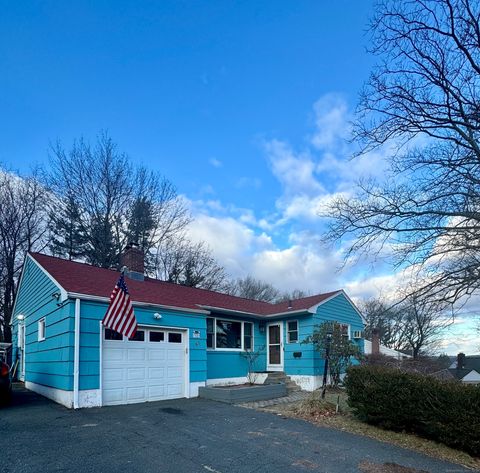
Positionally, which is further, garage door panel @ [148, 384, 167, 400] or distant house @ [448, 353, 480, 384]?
distant house @ [448, 353, 480, 384]

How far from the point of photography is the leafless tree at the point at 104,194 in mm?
24172

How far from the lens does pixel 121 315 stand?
987cm

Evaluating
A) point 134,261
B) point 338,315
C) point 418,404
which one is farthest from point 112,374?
point 338,315

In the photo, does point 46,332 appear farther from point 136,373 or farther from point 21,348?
point 21,348

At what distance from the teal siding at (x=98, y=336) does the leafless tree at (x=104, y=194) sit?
13551mm

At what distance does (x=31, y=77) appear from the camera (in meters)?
11.7

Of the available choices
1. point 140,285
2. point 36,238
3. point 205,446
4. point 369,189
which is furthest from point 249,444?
point 36,238

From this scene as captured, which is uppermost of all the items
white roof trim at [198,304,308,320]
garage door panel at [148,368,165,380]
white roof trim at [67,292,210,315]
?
white roof trim at [67,292,210,315]

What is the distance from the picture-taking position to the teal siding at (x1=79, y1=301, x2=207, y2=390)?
32.9 ft

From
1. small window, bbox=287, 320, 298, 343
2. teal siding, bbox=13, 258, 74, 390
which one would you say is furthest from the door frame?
small window, bbox=287, 320, 298, 343

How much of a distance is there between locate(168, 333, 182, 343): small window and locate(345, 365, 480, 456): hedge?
564 centimetres

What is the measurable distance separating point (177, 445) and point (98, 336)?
185 inches

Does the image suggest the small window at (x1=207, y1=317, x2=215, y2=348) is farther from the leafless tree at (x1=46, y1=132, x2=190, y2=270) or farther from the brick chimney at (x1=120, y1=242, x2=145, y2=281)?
the leafless tree at (x1=46, y1=132, x2=190, y2=270)

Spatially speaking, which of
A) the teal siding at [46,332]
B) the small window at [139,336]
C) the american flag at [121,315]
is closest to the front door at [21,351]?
the teal siding at [46,332]
